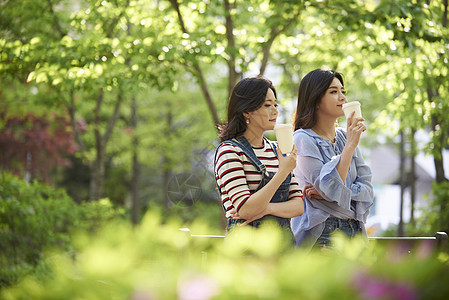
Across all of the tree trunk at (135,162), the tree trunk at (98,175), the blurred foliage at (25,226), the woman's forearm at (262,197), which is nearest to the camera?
the woman's forearm at (262,197)

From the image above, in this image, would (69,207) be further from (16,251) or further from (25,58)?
(25,58)

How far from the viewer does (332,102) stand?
313 cm

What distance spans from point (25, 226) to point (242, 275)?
6.41m

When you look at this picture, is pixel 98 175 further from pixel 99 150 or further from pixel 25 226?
pixel 25 226

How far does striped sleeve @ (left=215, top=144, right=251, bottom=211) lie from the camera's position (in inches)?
100.0

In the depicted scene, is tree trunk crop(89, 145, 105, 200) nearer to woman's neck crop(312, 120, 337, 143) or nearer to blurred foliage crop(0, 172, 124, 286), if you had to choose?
blurred foliage crop(0, 172, 124, 286)

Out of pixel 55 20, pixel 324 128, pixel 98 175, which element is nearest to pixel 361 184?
pixel 324 128

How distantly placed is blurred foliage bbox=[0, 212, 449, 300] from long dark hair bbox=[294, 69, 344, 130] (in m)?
2.05

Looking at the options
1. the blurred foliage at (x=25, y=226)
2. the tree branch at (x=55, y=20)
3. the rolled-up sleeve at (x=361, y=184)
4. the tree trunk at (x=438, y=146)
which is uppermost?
the tree branch at (x=55, y=20)

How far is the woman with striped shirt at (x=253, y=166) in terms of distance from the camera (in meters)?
2.53

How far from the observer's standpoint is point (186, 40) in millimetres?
6746

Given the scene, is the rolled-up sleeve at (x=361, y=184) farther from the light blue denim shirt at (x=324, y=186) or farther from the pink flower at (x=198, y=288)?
the pink flower at (x=198, y=288)

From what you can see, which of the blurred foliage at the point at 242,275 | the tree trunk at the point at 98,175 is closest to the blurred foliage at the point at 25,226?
the tree trunk at the point at 98,175

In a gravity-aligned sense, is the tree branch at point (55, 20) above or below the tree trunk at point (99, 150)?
above
